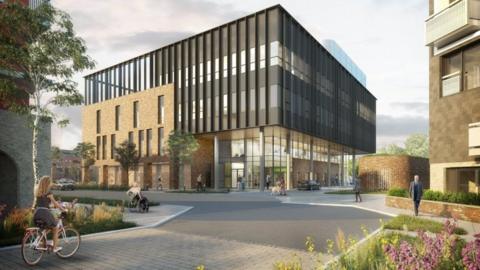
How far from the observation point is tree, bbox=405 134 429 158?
5002 inches

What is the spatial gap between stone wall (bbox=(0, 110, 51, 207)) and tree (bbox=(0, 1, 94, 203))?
76cm

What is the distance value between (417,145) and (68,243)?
13636cm

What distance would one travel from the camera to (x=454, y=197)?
1725 cm

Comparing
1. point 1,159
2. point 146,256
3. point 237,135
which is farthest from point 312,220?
point 237,135

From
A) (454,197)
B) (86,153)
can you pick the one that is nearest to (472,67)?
(454,197)

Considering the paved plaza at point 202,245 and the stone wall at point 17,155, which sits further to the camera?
the stone wall at point 17,155

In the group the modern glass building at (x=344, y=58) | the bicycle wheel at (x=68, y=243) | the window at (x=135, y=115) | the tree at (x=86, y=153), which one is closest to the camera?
the bicycle wheel at (x=68, y=243)

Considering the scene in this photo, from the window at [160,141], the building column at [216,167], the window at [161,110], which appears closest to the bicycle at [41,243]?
the building column at [216,167]

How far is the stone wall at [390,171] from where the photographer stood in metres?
36.7

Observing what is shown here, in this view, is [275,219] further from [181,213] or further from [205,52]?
[205,52]

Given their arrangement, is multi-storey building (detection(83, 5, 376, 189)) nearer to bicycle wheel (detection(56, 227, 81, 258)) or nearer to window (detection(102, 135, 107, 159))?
window (detection(102, 135, 107, 159))

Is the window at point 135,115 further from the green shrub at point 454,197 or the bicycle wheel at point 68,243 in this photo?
the bicycle wheel at point 68,243

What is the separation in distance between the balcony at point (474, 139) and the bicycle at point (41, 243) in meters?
16.4

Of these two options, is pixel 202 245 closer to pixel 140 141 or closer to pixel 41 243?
pixel 41 243
